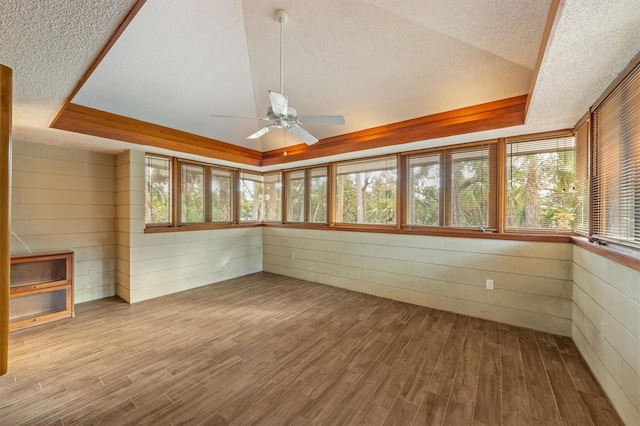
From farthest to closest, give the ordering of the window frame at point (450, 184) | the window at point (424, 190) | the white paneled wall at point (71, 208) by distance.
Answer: the window at point (424, 190), the white paneled wall at point (71, 208), the window frame at point (450, 184)

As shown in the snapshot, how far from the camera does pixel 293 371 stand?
7.47 feet

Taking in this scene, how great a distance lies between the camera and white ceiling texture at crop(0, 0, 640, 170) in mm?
1551

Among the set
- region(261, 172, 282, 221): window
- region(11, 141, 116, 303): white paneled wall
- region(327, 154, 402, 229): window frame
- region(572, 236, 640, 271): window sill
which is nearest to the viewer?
region(572, 236, 640, 271): window sill

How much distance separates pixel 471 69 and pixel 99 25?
11.0 ft

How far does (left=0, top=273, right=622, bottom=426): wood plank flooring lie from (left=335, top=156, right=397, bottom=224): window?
165 centimetres

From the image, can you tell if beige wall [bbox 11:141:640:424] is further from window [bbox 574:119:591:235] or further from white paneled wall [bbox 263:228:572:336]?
window [bbox 574:119:591:235]

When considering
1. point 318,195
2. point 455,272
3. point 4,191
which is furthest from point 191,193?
point 455,272

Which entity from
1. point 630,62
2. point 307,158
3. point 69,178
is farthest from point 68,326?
point 630,62

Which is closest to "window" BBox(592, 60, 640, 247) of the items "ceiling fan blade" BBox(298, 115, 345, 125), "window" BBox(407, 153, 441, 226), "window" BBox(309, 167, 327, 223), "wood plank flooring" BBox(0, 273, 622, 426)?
"wood plank flooring" BBox(0, 273, 622, 426)

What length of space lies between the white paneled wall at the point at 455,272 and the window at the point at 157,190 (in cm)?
251

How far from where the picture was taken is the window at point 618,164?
5.76 feet

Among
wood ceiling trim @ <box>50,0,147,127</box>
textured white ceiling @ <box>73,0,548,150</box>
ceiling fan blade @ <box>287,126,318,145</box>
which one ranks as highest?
textured white ceiling @ <box>73,0,548,150</box>

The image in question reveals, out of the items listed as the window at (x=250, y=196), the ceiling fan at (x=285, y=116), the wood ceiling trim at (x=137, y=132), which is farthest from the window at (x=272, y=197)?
the ceiling fan at (x=285, y=116)

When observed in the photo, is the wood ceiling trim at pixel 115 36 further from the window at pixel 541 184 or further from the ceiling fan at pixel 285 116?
the window at pixel 541 184
